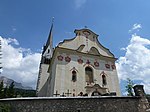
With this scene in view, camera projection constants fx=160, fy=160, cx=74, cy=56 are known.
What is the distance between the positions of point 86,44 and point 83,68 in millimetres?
4612

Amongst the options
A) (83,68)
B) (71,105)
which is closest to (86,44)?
(83,68)

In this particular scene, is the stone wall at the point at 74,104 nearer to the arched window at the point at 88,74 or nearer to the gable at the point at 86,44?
the arched window at the point at 88,74

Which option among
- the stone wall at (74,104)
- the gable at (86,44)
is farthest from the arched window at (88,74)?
the stone wall at (74,104)

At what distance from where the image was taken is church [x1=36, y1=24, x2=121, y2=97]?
863 inches

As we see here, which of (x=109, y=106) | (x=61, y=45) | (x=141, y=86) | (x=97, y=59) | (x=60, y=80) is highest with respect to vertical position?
(x=61, y=45)

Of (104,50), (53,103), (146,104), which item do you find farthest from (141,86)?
(104,50)

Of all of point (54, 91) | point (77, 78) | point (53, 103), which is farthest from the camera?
point (77, 78)

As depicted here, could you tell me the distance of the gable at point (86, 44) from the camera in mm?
25531

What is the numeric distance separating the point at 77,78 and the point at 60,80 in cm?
259

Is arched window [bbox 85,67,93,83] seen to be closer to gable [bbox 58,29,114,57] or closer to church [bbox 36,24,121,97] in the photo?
church [bbox 36,24,121,97]

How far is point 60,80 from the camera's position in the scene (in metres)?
21.8

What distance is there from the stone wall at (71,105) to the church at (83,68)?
25.0 feet

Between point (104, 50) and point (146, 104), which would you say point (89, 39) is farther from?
point (146, 104)

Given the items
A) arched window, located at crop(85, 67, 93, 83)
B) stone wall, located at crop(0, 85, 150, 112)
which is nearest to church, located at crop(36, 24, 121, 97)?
arched window, located at crop(85, 67, 93, 83)
